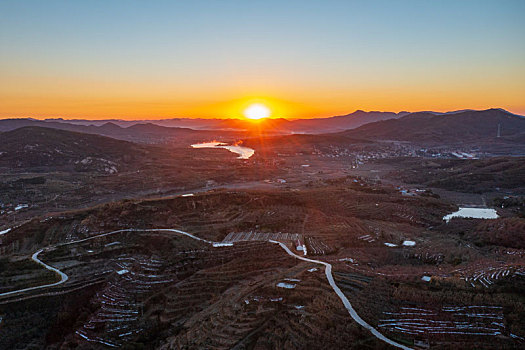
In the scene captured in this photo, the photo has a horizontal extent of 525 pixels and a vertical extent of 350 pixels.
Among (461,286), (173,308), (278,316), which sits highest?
(461,286)

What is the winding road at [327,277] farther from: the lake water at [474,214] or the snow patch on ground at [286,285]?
the lake water at [474,214]

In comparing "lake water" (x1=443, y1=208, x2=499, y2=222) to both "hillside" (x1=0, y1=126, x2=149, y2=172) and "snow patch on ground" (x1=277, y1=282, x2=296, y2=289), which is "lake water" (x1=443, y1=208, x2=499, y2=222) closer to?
"snow patch on ground" (x1=277, y1=282, x2=296, y2=289)

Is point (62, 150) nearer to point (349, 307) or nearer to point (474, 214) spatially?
point (474, 214)

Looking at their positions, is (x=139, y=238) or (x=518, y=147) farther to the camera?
(x=518, y=147)

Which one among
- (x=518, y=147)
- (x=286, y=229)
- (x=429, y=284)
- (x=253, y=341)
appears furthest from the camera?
(x=518, y=147)

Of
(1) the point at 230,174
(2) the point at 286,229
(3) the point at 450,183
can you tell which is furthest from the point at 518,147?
(2) the point at 286,229

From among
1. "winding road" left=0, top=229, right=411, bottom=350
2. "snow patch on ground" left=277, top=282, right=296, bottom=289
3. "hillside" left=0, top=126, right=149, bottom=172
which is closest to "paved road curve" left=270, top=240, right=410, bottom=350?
"winding road" left=0, top=229, right=411, bottom=350

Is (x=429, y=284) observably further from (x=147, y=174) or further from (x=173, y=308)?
(x=147, y=174)

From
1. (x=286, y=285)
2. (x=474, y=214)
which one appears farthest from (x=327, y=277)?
(x=474, y=214)
